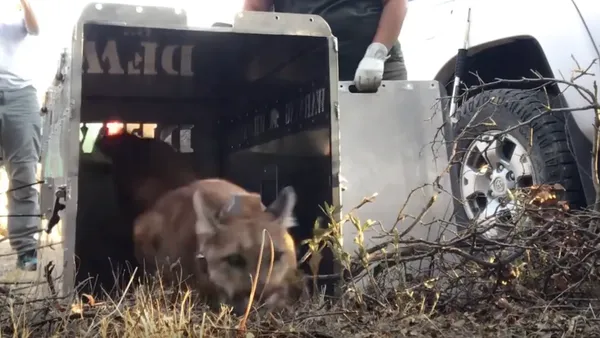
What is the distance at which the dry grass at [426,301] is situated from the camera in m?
1.87

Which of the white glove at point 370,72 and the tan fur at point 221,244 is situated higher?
the white glove at point 370,72

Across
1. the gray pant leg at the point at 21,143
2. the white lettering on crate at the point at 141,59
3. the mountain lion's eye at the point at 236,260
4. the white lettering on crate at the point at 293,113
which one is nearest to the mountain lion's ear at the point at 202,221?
the mountain lion's eye at the point at 236,260

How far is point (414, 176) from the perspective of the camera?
9.62 feet

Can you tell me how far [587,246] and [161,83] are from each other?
1.89m

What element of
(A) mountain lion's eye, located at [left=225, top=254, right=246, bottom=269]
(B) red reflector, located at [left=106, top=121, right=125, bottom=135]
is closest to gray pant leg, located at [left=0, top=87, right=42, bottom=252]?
(B) red reflector, located at [left=106, top=121, right=125, bottom=135]

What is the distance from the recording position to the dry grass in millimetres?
1870

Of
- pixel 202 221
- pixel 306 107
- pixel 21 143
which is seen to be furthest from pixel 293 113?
pixel 21 143

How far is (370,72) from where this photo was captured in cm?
285

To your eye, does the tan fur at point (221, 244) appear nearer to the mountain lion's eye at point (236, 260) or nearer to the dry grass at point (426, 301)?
the mountain lion's eye at point (236, 260)

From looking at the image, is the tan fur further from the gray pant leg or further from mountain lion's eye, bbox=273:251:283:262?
the gray pant leg

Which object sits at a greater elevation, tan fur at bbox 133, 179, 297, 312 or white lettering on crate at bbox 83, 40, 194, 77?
white lettering on crate at bbox 83, 40, 194, 77

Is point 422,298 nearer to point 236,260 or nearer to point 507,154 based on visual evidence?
point 236,260

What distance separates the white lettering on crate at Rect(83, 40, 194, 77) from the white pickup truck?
3.96 ft

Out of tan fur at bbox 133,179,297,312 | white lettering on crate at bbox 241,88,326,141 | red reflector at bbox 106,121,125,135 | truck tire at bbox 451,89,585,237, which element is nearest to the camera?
tan fur at bbox 133,179,297,312
